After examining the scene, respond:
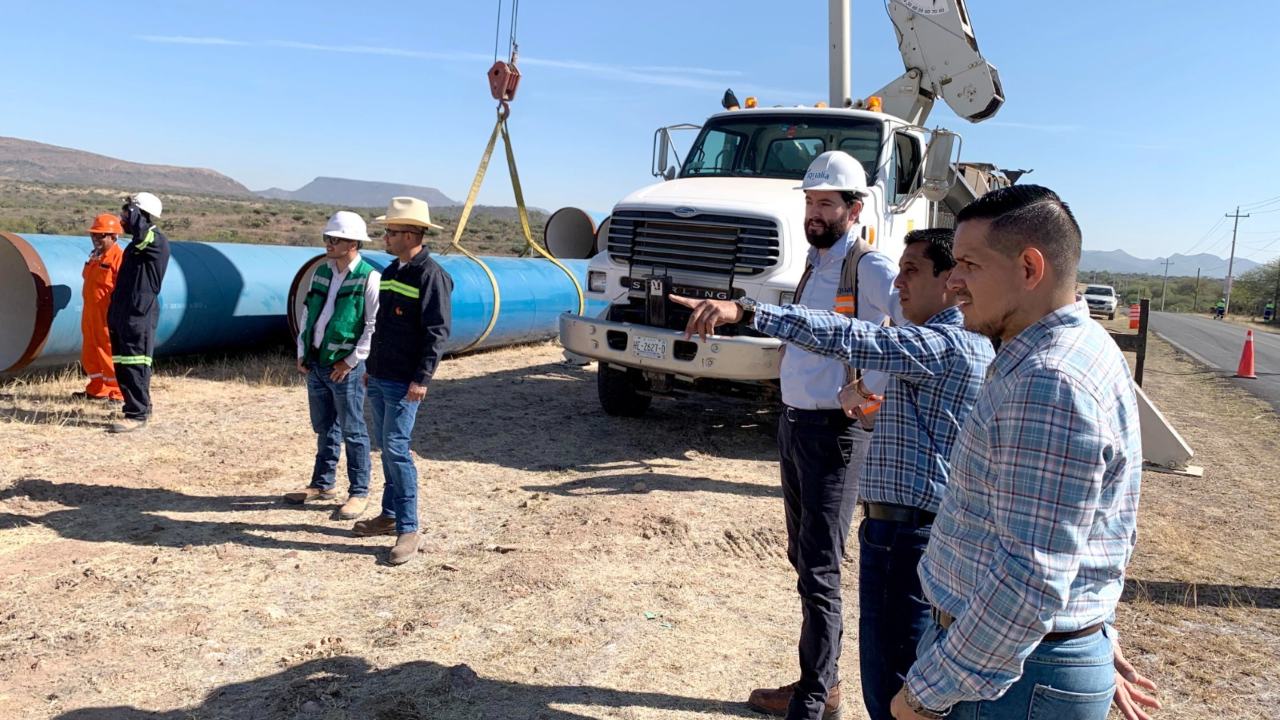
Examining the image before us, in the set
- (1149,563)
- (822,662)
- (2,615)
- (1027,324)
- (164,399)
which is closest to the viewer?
(1027,324)

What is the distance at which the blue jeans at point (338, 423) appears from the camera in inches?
236

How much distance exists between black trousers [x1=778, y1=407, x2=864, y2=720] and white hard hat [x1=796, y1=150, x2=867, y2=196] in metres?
0.85

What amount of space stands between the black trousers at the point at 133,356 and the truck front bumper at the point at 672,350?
11.7ft

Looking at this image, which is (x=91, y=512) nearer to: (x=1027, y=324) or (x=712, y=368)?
(x=712, y=368)

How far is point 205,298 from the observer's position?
33.1 ft

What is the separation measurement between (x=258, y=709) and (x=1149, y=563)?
5.17 metres

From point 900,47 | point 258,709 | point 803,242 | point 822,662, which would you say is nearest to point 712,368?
point 803,242

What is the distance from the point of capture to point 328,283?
19.9 feet

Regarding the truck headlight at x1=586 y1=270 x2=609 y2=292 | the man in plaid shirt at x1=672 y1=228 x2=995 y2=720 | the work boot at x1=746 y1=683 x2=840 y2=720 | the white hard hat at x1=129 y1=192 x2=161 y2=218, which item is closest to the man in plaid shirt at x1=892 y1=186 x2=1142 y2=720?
the man in plaid shirt at x1=672 y1=228 x2=995 y2=720

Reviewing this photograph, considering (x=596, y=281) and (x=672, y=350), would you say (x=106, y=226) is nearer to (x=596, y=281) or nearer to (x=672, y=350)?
(x=596, y=281)

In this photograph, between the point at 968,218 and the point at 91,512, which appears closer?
the point at 968,218

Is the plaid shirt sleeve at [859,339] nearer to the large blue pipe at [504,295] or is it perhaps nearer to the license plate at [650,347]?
the license plate at [650,347]

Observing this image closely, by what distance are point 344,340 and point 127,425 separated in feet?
10.3

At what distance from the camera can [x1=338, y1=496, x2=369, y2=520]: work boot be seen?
5984 millimetres
